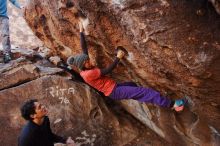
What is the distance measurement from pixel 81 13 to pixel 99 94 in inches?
116

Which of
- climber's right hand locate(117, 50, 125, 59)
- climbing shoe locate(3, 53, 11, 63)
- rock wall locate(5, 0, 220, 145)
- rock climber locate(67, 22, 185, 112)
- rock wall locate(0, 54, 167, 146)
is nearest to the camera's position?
rock wall locate(5, 0, 220, 145)

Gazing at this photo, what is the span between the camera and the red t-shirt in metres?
5.76

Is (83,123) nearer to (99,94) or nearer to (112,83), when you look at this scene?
(99,94)

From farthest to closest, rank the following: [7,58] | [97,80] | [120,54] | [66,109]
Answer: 1. [7,58]
2. [66,109]
3. [97,80]
4. [120,54]

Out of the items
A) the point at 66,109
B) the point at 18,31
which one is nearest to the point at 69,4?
the point at 66,109

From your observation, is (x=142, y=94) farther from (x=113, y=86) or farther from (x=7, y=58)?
(x=7, y=58)

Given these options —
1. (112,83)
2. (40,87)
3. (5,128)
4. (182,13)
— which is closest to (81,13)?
(112,83)

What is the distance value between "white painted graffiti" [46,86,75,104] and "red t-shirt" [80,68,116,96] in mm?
1929

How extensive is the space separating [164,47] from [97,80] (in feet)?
5.21

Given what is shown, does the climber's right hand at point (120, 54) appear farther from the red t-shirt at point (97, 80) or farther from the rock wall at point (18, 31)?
the rock wall at point (18, 31)

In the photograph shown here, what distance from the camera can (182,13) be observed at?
4496mm

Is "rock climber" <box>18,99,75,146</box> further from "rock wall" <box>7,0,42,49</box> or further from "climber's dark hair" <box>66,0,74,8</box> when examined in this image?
"rock wall" <box>7,0,42,49</box>

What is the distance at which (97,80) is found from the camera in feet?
19.7

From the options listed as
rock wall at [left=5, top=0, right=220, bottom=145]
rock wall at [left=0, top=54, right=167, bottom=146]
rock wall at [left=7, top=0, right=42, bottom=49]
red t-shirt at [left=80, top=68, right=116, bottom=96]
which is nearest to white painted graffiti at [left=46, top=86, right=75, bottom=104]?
rock wall at [left=0, top=54, right=167, bottom=146]
